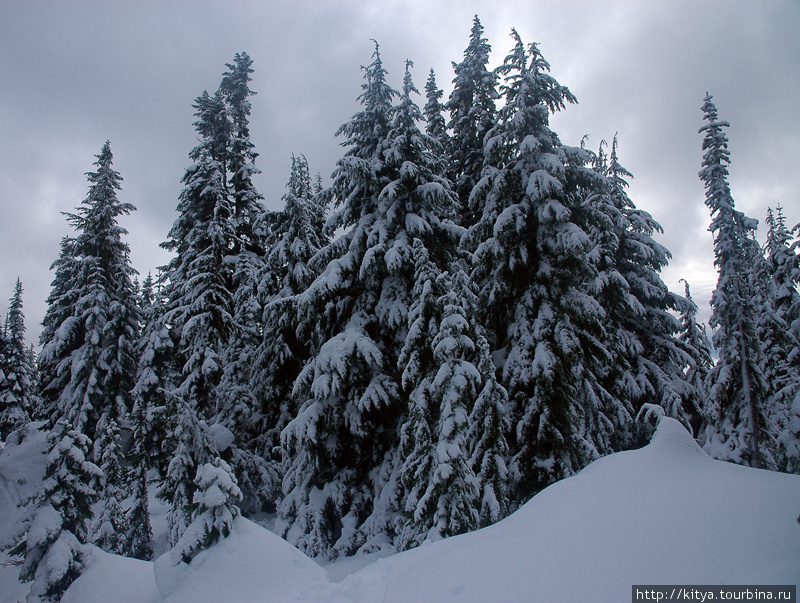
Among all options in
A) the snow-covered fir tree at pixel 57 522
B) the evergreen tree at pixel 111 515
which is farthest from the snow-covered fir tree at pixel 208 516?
the evergreen tree at pixel 111 515

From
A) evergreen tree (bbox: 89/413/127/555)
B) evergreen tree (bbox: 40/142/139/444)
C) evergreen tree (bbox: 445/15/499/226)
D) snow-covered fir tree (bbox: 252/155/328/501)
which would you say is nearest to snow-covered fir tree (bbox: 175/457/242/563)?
snow-covered fir tree (bbox: 252/155/328/501)

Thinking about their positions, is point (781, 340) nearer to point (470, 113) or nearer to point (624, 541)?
point (470, 113)

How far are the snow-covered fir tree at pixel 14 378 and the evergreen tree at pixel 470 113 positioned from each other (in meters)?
29.5

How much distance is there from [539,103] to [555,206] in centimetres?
403

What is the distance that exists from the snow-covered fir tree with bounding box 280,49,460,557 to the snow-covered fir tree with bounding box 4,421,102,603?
4.85m

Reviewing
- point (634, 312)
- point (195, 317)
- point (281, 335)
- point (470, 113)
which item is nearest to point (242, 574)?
point (281, 335)

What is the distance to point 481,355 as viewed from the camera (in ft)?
33.3

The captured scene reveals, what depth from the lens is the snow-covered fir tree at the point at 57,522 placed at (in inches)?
308

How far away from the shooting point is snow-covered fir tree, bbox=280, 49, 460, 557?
1165 centimetres

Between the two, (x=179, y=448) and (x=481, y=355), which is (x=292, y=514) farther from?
(x=481, y=355)

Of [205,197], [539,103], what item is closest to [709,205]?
[539,103]

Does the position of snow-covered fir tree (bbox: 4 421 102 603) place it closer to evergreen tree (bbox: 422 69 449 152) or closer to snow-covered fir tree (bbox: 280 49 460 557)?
snow-covered fir tree (bbox: 280 49 460 557)

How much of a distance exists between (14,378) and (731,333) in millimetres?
44208

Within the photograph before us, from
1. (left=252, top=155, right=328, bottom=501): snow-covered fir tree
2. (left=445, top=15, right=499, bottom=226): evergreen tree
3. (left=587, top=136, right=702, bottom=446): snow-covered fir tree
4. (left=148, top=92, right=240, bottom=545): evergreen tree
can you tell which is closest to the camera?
(left=148, top=92, right=240, bottom=545): evergreen tree
